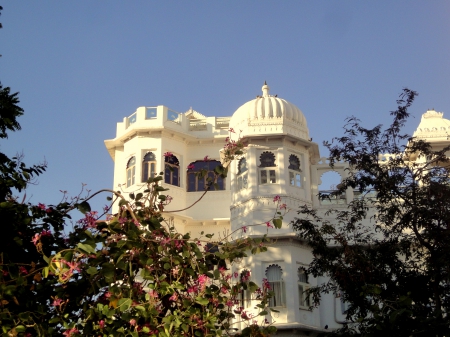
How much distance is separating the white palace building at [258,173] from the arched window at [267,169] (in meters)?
0.03

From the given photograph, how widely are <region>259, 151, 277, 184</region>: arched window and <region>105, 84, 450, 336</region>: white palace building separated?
3 cm

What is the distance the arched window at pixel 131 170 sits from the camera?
2394 centimetres

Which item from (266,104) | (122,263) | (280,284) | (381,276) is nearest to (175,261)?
(122,263)

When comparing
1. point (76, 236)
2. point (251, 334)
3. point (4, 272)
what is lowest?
point (251, 334)

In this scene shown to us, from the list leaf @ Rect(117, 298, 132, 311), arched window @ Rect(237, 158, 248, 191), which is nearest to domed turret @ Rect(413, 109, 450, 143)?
arched window @ Rect(237, 158, 248, 191)

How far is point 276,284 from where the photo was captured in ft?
65.8

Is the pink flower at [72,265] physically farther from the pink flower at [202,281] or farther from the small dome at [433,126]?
the small dome at [433,126]

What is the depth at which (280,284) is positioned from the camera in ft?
65.7

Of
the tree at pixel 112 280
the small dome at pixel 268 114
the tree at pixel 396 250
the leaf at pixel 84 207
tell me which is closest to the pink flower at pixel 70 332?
the tree at pixel 112 280

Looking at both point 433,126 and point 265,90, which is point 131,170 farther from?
point 433,126

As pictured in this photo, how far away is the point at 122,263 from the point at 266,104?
16.4 meters

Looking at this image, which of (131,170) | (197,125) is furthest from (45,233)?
(197,125)

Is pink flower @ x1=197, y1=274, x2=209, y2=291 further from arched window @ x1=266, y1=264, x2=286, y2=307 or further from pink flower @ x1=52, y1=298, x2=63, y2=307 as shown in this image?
arched window @ x1=266, y1=264, x2=286, y2=307

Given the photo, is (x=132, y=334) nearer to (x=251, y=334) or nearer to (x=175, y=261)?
(x=175, y=261)
